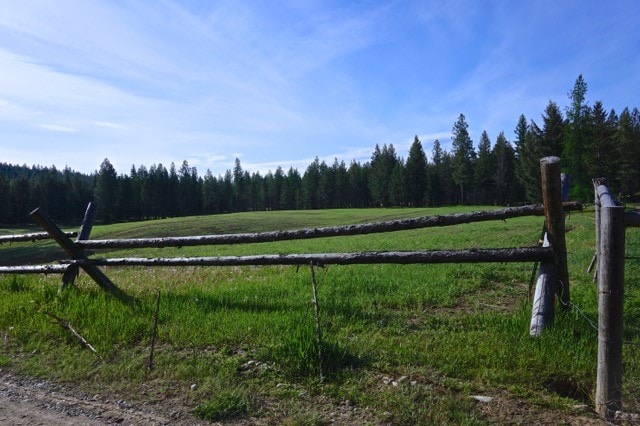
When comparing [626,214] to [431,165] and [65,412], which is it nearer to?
[65,412]

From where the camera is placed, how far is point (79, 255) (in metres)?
8.34

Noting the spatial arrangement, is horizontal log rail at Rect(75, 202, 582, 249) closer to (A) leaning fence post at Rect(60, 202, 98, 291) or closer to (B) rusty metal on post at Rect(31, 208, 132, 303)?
(B) rusty metal on post at Rect(31, 208, 132, 303)

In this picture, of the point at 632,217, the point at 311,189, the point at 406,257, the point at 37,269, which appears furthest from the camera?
the point at 311,189

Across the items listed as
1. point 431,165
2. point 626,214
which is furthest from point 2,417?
point 431,165

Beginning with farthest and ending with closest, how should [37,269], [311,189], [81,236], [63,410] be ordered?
[311,189]
[37,269]
[81,236]
[63,410]

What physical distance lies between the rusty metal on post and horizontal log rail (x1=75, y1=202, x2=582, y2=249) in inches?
7.2

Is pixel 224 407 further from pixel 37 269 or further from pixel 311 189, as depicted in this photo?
pixel 311 189

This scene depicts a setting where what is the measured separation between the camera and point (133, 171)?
132750 millimetres

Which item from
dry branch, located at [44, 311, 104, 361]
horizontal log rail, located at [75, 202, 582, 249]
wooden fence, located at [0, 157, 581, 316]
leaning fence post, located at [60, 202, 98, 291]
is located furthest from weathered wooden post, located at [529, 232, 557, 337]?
leaning fence post, located at [60, 202, 98, 291]

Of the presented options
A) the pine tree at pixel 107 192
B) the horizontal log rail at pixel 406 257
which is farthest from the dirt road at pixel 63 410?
the pine tree at pixel 107 192

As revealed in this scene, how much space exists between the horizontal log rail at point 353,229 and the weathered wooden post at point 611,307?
209cm

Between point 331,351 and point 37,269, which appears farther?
point 37,269

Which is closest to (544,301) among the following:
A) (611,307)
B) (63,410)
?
(611,307)

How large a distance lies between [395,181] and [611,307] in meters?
100
